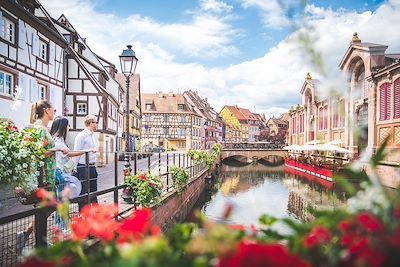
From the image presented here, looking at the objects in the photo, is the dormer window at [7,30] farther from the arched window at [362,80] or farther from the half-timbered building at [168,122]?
the half-timbered building at [168,122]

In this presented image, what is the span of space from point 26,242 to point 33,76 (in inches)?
520

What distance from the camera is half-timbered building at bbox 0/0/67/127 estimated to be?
1462cm

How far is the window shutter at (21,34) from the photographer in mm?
15498

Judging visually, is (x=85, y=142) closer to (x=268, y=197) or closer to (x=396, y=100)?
(x=268, y=197)

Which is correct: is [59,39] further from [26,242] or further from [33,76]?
[26,242]

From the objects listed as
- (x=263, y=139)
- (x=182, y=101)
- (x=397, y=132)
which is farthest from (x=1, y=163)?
(x=263, y=139)

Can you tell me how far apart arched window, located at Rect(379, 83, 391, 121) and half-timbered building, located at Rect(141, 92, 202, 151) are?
41.3 m

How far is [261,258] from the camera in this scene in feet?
2.62

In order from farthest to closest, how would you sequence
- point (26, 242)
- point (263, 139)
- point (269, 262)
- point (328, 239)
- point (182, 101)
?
point (263, 139)
point (182, 101)
point (26, 242)
point (328, 239)
point (269, 262)

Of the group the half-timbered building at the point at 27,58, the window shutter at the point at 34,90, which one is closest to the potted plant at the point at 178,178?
the half-timbered building at the point at 27,58

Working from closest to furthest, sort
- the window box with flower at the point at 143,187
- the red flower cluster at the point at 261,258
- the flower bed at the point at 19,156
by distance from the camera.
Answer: the red flower cluster at the point at 261,258, the flower bed at the point at 19,156, the window box with flower at the point at 143,187

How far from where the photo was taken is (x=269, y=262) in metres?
0.79

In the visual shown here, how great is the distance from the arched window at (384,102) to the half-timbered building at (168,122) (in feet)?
136

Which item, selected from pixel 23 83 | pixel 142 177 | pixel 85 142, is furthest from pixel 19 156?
pixel 23 83
